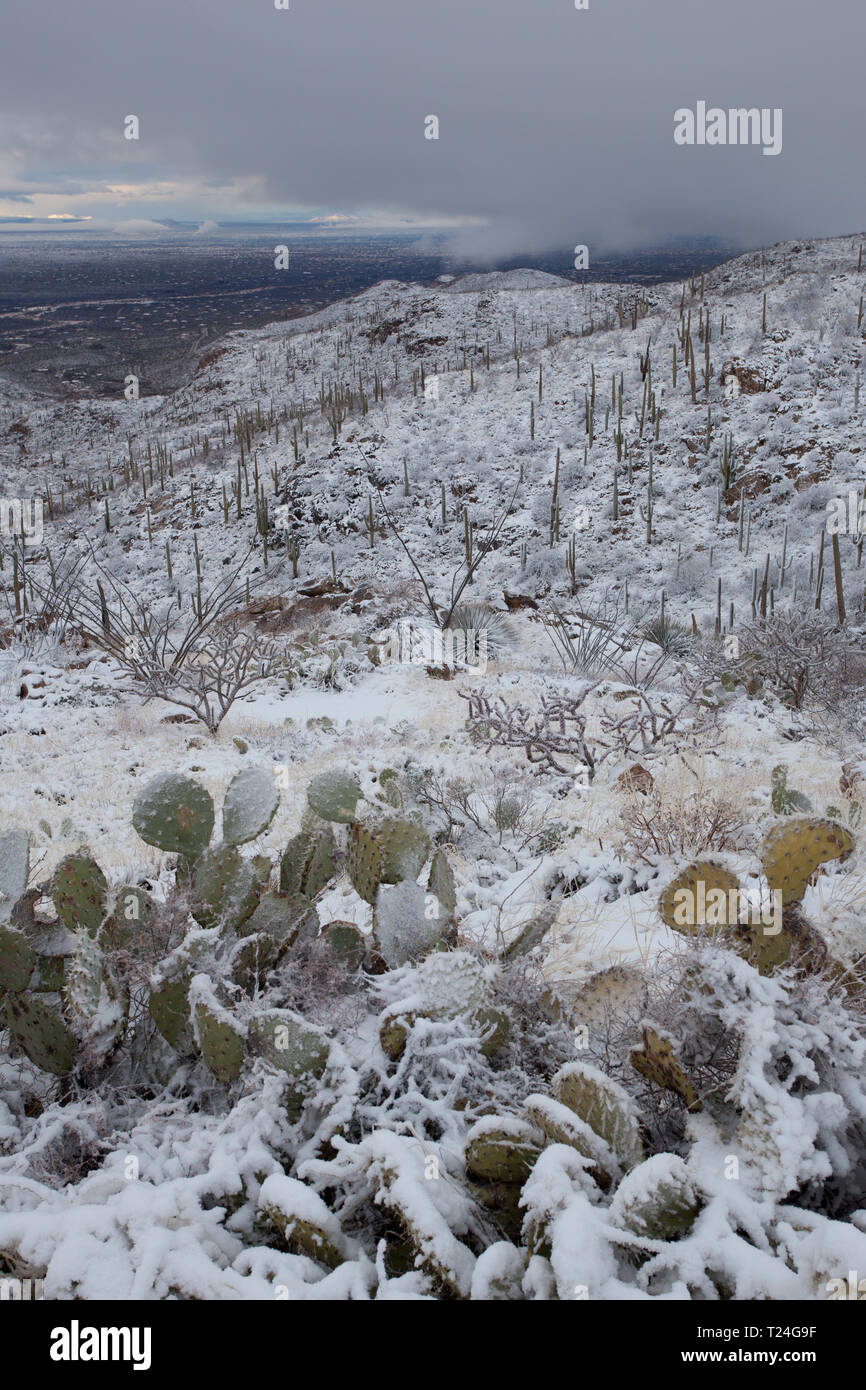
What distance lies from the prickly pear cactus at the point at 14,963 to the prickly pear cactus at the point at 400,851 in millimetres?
980

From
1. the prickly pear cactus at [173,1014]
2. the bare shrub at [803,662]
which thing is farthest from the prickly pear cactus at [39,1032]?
the bare shrub at [803,662]

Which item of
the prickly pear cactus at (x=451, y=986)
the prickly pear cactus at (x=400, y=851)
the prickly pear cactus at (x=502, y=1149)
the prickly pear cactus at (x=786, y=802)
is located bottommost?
the prickly pear cactus at (x=786, y=802)

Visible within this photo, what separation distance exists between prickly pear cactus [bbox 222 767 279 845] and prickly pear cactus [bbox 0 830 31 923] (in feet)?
1.91

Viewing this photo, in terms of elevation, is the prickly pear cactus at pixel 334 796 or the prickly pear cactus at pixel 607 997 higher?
the prickly pear cactus at pixel 334 796

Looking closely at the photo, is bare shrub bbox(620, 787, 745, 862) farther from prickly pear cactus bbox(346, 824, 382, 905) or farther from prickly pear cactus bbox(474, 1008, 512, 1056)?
prickly pear cactus bbox(474, 1008, 512, 1056)

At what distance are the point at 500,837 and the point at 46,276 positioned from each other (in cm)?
16530

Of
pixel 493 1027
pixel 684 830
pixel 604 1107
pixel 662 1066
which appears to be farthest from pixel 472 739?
pixel 604 1107

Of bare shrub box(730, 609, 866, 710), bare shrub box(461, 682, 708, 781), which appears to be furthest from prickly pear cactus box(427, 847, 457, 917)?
bare shrub box(730, 609, 866, 710)

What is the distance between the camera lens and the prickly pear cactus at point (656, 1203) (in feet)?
4.12

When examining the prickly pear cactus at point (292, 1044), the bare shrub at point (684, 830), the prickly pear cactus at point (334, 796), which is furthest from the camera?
the bare shrub at point (684, 830)

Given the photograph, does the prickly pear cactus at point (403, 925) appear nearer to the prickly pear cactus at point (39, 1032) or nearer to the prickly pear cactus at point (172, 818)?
the prickly pear cactus at point (172, 818)

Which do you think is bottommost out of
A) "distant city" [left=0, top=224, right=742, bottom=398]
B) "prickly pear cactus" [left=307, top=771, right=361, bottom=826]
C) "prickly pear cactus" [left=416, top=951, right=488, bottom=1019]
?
"prickly pear cactus" [left=416, top=951, right=488, bottom=1019]

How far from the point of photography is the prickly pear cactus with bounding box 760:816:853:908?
6.63 feet

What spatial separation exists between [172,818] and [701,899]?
1.59 metres
